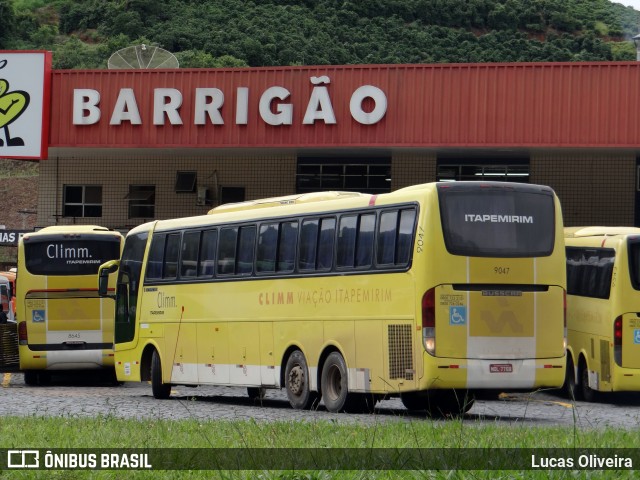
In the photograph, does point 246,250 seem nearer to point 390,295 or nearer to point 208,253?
point 208,253

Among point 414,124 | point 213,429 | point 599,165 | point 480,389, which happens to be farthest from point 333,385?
point 599,165

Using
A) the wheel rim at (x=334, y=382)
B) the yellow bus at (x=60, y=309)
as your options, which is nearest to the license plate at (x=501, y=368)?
the wheel rim at (x=334, y=382)

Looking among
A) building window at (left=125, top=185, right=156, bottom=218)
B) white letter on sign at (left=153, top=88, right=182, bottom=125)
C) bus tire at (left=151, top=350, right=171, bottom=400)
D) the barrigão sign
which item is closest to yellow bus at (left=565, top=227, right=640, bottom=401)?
bus tire at (left=151, top=350, right=171, bottom=400)

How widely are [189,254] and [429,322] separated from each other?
728 centimetres

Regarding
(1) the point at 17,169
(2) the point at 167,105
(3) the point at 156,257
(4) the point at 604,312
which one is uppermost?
(2) the point at 167,105

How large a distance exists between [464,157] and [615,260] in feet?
46.0

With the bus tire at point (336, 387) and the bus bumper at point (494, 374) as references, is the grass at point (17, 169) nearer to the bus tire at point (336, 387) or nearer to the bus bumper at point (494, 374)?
the bus tire at point (336, 387)

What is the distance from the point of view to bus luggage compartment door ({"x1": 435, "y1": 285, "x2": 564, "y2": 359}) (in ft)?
60.5

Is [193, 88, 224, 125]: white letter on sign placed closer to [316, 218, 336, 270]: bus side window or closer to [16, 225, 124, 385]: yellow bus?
[16, 225, 124, 385]: yellow bus

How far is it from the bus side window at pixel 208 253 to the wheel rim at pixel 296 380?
3144mm

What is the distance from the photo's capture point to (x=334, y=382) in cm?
2031

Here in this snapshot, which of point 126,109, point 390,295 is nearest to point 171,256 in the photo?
point 390,295

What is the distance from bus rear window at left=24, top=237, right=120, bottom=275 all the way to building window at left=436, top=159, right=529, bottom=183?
37.9 feet

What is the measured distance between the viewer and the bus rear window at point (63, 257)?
2895 cm
